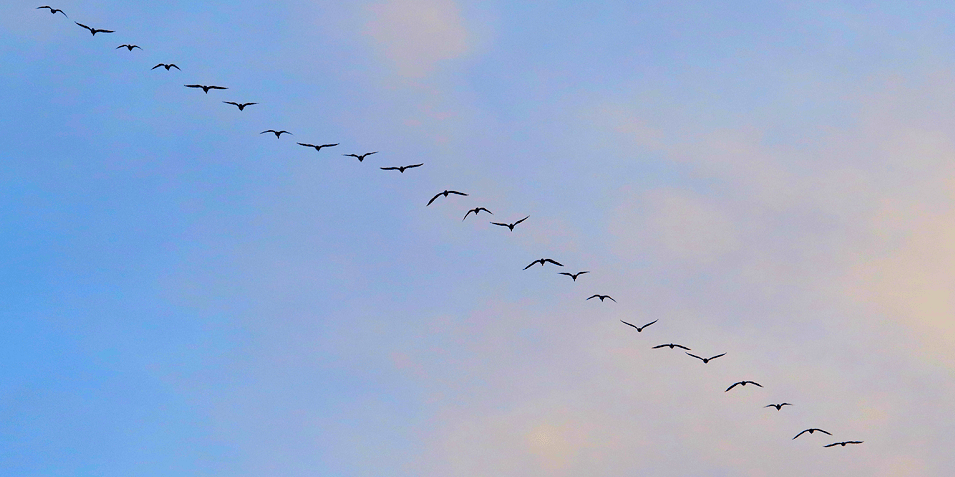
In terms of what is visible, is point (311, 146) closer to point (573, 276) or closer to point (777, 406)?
point (573, 276)

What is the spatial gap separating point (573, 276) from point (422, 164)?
30078 millimetres

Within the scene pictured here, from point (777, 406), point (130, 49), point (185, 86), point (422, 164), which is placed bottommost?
point (777, 406)

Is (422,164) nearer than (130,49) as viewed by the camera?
Yes

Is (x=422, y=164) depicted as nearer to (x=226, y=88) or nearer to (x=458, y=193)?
(x=458, y=193)

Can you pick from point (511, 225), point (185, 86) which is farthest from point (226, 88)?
point (511, 225)

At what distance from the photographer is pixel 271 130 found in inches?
5807

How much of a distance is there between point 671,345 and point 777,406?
620 inches

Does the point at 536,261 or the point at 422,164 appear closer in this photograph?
the point at 422,164

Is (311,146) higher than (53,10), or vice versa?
(53,10)

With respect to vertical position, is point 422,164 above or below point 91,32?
below

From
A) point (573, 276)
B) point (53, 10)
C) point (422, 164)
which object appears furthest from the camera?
point (573, 276)

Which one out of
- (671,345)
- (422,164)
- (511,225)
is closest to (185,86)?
(422,164)

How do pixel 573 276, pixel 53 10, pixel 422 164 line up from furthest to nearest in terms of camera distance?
pixel 573 276, pixel 53 10, pixel 422 164

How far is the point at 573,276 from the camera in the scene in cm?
15188
